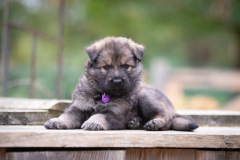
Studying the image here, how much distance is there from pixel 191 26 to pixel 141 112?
9712 mm

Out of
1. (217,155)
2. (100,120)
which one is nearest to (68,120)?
(100,120)

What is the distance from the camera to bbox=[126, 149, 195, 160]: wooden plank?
249 centimetres

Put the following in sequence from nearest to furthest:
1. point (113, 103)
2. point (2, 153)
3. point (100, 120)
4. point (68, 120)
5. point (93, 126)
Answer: point (2, 153) < point (93, 126) < point (100, 120) < point (68, 120) < point (113, 103)

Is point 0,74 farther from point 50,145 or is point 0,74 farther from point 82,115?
point 50,145

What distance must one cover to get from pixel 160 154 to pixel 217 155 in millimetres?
471

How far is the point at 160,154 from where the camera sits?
2.52 m

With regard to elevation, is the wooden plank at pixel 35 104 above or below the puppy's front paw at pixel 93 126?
below

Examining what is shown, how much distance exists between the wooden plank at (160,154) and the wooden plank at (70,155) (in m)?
0.13

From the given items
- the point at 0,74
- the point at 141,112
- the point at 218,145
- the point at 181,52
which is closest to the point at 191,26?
the point at 181,52

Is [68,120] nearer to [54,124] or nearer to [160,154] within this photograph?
[54,124]

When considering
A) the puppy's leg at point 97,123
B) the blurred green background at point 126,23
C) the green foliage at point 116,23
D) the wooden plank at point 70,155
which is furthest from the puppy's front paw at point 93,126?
the blurred green background at point 126,23

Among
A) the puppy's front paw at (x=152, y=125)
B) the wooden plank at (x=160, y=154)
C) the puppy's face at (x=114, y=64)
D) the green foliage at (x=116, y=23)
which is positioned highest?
the green foliage at (x=116, y=23)

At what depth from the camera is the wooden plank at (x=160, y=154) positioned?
2.49m

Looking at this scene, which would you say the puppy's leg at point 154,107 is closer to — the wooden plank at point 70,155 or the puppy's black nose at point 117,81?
the puppy's black nose at point 117,81
